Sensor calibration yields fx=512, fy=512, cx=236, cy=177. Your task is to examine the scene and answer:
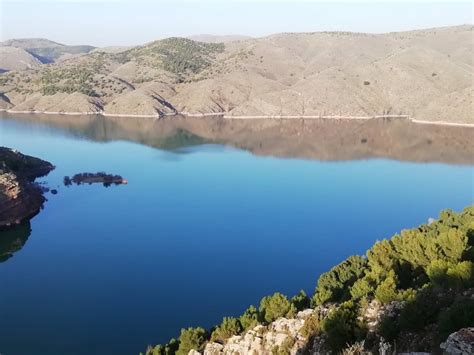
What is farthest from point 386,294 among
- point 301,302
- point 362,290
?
point 301,302

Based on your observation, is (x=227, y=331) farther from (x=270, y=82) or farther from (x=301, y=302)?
(x=270, y=82)

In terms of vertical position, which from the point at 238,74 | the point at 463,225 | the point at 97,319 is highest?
the point at 238,74

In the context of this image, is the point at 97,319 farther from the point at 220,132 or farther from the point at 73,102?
the point at 73,102

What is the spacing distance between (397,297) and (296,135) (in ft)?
295

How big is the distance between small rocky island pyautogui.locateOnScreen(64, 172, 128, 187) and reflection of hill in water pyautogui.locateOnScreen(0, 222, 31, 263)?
56.1 ft

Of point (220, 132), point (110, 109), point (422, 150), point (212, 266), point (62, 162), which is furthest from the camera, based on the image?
point (110, 109)

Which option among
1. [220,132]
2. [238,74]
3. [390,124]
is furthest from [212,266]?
[238,74]

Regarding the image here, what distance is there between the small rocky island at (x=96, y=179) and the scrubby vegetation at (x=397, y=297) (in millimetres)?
45865

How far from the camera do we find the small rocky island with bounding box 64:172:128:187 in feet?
222

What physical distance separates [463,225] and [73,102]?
411 feet

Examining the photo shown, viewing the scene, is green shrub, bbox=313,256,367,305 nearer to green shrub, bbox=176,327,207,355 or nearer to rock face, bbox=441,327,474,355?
green shrub, bbox=176,327,207,355

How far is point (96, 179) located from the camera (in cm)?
6838

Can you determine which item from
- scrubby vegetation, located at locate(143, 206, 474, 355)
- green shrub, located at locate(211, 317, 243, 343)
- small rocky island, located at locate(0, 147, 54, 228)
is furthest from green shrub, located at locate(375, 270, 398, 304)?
small rocky island, located at locate(0, 147, 54, 228)

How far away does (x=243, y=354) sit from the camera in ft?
54.3
